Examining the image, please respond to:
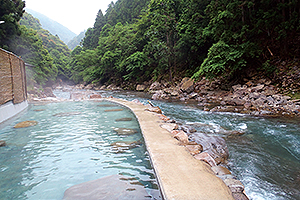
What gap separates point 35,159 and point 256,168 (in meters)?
4.20

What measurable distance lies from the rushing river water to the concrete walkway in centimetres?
88

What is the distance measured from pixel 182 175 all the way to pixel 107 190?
3.26 ft

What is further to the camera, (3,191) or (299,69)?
(299,69)

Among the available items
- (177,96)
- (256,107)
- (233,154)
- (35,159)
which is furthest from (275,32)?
(35,159)

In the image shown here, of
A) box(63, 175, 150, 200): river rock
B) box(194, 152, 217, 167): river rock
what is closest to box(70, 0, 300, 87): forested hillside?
box(194, 152, 217, 167): river rock

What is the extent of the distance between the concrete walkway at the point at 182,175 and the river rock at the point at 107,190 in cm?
33

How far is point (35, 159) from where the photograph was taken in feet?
10.4

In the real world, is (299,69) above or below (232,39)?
below

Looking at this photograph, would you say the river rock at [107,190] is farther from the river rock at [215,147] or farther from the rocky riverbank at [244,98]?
the rocky riverbank at [244,98]

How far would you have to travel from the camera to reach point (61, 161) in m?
3.10

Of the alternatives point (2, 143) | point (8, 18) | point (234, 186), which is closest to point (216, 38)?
point (234, 186)

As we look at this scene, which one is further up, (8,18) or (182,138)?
(8,18)

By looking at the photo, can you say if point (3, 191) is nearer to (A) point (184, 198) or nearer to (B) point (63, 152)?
(B) point (63, 152)

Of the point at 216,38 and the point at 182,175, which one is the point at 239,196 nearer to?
the point at 182,175
